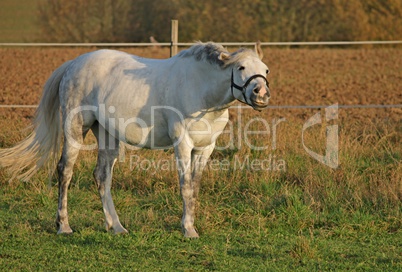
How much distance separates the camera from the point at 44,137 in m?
6.59

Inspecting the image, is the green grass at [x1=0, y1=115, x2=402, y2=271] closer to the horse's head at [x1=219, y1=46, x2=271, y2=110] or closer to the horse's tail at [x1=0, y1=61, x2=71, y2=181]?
the horse's tail at [x1=0, y1=61, x2=71, y2=181]

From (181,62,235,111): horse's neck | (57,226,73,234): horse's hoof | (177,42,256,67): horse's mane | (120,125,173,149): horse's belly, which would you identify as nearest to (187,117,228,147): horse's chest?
(181,62,235,111): horse's neck

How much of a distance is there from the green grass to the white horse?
32 centimetres

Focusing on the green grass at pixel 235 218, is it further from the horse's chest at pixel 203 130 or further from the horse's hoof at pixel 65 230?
the horse's chest at pixel 203 130

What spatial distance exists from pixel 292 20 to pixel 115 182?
22445 millimetres

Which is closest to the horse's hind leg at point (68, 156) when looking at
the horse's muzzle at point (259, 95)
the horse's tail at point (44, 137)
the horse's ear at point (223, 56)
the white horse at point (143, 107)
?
the white horse at point (143, 107)

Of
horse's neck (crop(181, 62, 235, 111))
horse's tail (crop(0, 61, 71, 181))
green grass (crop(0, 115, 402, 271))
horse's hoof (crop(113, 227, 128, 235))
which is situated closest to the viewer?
green grass (crop(0, 115, 402, 271))

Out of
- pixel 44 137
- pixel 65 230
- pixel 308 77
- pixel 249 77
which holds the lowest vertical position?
pixel 65 230

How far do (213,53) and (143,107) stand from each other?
814 millimetres

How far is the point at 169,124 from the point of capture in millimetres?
5824

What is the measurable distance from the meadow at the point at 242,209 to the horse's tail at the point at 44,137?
51cm

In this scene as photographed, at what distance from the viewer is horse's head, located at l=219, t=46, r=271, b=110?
5.23 metres

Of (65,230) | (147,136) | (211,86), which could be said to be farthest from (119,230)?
(211,86)
